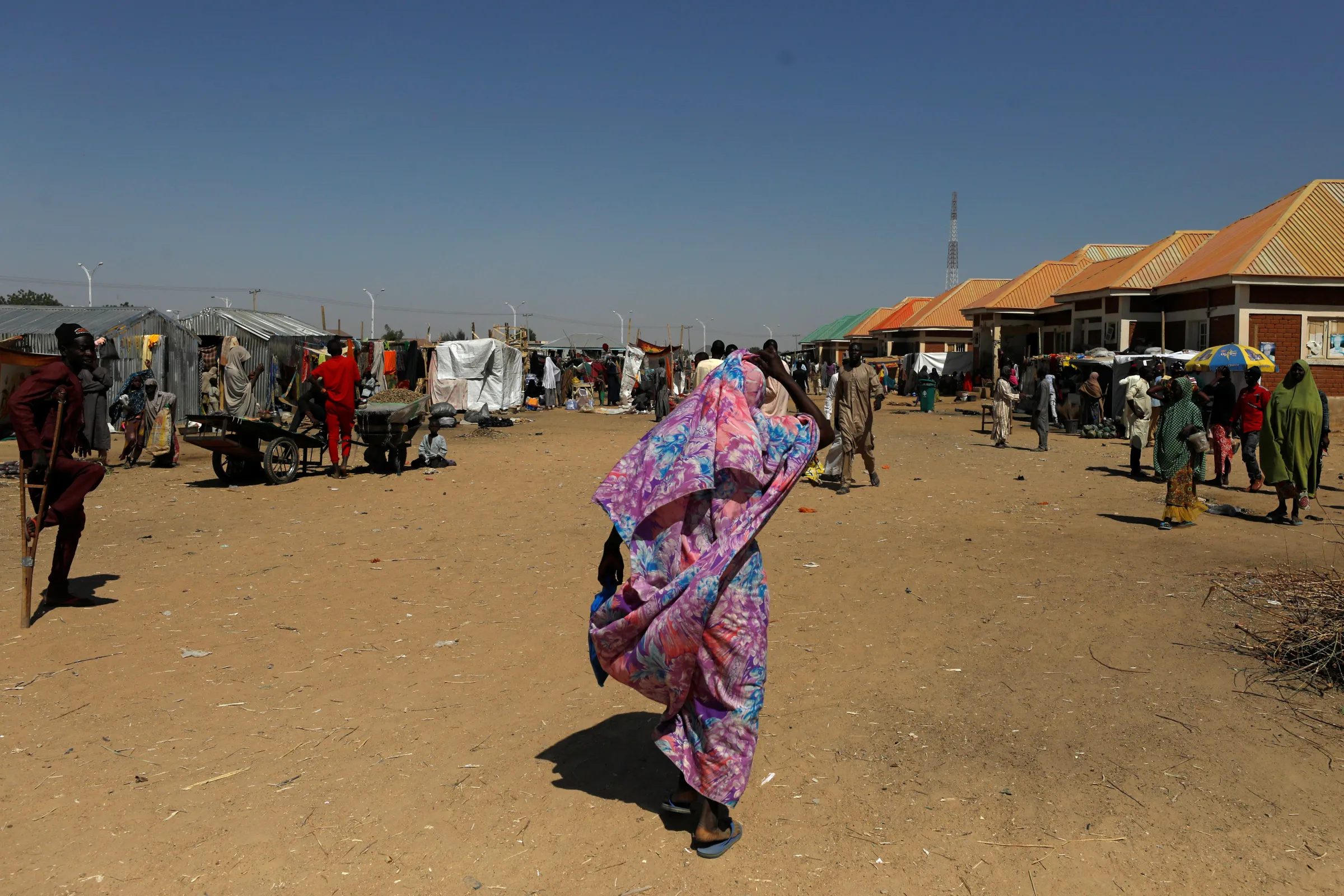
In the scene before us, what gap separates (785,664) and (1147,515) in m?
6.29

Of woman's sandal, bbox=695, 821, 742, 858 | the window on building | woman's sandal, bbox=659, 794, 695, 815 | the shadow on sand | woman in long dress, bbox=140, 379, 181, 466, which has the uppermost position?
the window on building

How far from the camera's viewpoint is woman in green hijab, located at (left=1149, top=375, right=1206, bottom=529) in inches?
356

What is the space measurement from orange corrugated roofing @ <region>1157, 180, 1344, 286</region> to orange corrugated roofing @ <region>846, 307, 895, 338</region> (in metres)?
35.1

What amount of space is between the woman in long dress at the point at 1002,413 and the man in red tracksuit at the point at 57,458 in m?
14.9

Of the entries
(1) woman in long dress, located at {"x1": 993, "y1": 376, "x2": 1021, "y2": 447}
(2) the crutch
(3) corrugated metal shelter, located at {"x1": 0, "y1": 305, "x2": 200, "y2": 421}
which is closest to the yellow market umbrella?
(1) woman in long dress, located at {"x1": 993, "y1": 376, "x2": 1021, "y2": 447}

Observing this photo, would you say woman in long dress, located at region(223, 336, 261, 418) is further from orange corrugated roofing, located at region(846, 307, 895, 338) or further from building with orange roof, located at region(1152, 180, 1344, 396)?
orange corrugated roofing, located at region(846, 307, 895, 338)

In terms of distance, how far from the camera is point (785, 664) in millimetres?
5164

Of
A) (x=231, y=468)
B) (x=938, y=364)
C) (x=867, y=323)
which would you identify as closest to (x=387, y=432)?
(x=231, y=468)

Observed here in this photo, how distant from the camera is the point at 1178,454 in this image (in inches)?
362

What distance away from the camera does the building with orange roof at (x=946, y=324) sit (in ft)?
154

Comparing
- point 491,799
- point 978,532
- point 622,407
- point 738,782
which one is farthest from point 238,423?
point 622,407

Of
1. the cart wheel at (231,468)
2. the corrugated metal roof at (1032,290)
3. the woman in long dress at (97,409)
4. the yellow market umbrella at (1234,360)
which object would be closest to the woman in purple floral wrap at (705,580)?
the woman in long dress at (97,409)

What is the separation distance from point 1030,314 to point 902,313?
22.0 meters

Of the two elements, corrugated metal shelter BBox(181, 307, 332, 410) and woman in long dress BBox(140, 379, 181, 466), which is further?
corrugated metal shelter BBox(181, 307, 332, 410)
